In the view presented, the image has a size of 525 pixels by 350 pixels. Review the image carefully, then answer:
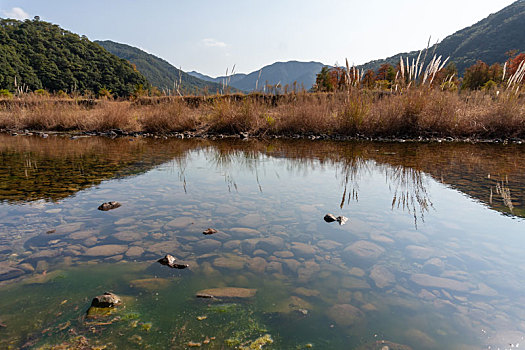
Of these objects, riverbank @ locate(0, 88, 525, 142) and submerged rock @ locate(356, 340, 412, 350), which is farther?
riverbank @ locate(0, 88, 525, 142)

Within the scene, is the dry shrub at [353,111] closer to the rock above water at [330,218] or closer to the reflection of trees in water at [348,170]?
the reflection of trees in water at [348,170]

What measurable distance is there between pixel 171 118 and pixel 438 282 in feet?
28.9

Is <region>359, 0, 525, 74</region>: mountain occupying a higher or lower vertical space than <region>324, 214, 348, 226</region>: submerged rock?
higher

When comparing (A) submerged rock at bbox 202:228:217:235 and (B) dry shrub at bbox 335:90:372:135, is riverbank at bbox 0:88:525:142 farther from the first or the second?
(A) submerged rock at bbox 202:228:217:235

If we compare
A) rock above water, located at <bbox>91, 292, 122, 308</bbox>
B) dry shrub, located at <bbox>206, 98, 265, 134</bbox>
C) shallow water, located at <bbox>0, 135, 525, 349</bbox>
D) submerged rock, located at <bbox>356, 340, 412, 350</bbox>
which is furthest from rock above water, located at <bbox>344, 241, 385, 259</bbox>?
dry shrub, located at <bbox>206, 98, 265, 134</bbox>

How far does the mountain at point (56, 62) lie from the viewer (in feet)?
142

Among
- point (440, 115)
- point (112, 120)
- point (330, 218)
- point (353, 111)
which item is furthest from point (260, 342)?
point (112, 120)

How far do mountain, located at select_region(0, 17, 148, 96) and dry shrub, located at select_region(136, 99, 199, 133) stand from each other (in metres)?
41.4

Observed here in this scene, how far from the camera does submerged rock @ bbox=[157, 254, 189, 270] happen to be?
4.43 ft

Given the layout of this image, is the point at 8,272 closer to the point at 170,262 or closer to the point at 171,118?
A: the point at 170,262

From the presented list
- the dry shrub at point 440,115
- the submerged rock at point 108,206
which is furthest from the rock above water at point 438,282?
the dry shrub at point 440,115

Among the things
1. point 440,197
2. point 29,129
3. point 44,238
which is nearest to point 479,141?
point 440,197

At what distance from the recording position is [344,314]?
40.6 inches

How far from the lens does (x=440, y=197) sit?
2.41 meters
